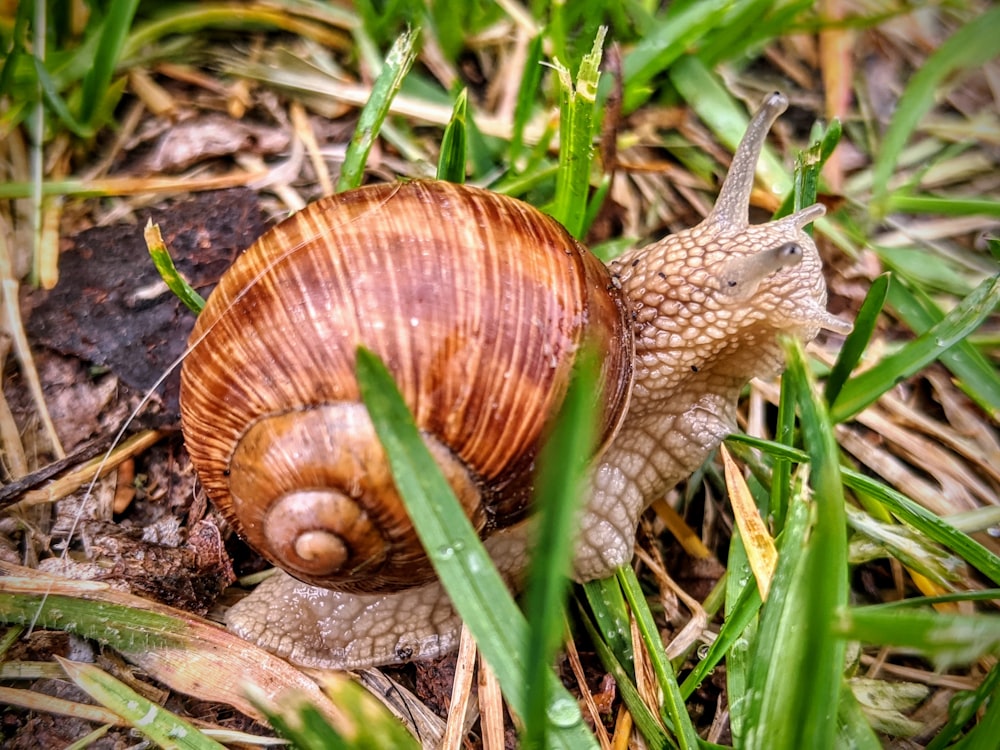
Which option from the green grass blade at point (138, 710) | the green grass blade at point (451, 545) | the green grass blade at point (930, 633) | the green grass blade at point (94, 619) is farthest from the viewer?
the green grass blade at point (94, 619)

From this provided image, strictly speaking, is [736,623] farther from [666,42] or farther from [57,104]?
[57,104]

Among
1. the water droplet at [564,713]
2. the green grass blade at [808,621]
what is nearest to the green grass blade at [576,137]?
the green grass blade at [808,621]

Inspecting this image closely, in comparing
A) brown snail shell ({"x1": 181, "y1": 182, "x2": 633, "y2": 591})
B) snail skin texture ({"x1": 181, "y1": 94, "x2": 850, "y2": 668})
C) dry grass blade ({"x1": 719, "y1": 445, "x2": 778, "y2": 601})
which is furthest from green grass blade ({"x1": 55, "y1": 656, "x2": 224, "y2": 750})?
dry grass blade ({"x1": 719, "y1": 445, "x2": 778, "y2": 601})

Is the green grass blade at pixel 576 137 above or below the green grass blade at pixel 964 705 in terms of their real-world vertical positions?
above

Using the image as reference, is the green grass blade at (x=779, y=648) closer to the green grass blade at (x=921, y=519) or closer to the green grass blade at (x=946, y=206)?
the green grass blade at (x=921, y=519)

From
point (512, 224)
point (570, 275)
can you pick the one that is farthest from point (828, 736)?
point (512, 224)

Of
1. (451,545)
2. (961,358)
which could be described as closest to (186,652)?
(451,545)

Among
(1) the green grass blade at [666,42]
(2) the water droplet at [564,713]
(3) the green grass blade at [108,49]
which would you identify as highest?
(1) the green grass blade at [666,42]
